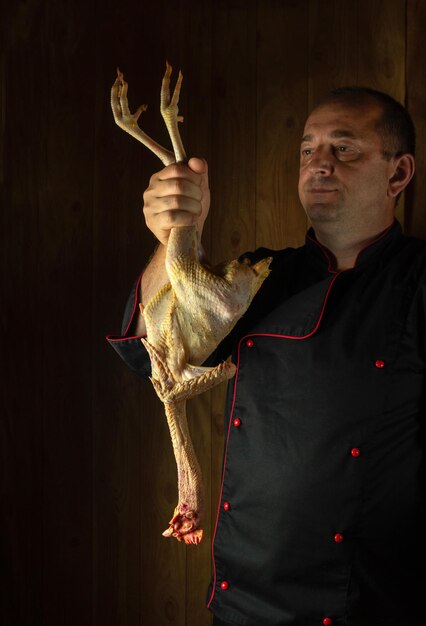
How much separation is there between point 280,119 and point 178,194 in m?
0.86

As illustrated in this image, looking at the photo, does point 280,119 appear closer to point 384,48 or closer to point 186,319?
point 384,48

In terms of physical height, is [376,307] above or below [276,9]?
below

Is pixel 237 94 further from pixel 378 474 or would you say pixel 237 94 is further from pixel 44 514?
pixel 44 514

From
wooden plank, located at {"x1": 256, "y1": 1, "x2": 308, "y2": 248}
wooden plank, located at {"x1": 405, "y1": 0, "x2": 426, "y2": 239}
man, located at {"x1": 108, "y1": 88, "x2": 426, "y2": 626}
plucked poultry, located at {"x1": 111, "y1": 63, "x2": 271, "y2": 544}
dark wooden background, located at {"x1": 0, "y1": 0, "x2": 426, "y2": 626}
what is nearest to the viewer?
plucked poultry, located at {"x1": 111, "y1": 63, "x2": 271, "y2": 544}

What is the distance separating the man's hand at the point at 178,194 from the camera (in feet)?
4.07

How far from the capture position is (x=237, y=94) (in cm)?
203

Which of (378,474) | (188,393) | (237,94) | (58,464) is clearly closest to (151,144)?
(188,393)

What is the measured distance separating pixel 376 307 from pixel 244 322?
28 cm

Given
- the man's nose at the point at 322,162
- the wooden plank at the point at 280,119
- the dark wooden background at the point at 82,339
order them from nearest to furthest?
the man's nose at the point at 322,162 < the wooden plank at the point at 280,119 < the dark wooden background at the point at 82,339

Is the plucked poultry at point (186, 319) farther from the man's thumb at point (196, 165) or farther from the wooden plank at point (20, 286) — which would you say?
the wooden plank at point (20, 286)

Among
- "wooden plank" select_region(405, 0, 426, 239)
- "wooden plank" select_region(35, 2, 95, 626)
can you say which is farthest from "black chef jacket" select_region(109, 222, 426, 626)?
"wooden plank" select_region(35, 2, 95, 626)

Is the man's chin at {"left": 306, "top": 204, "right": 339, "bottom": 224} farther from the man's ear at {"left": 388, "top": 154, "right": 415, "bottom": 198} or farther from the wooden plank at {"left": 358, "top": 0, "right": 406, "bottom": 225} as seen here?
the wooden plank at {"left": 358, "top": 0, "right": 406, "bottom": 225}

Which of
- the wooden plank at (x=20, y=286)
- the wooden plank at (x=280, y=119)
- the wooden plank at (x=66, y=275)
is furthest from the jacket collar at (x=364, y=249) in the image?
the wooden plank at (x=20, y=286)

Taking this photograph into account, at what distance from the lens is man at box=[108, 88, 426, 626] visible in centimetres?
136
